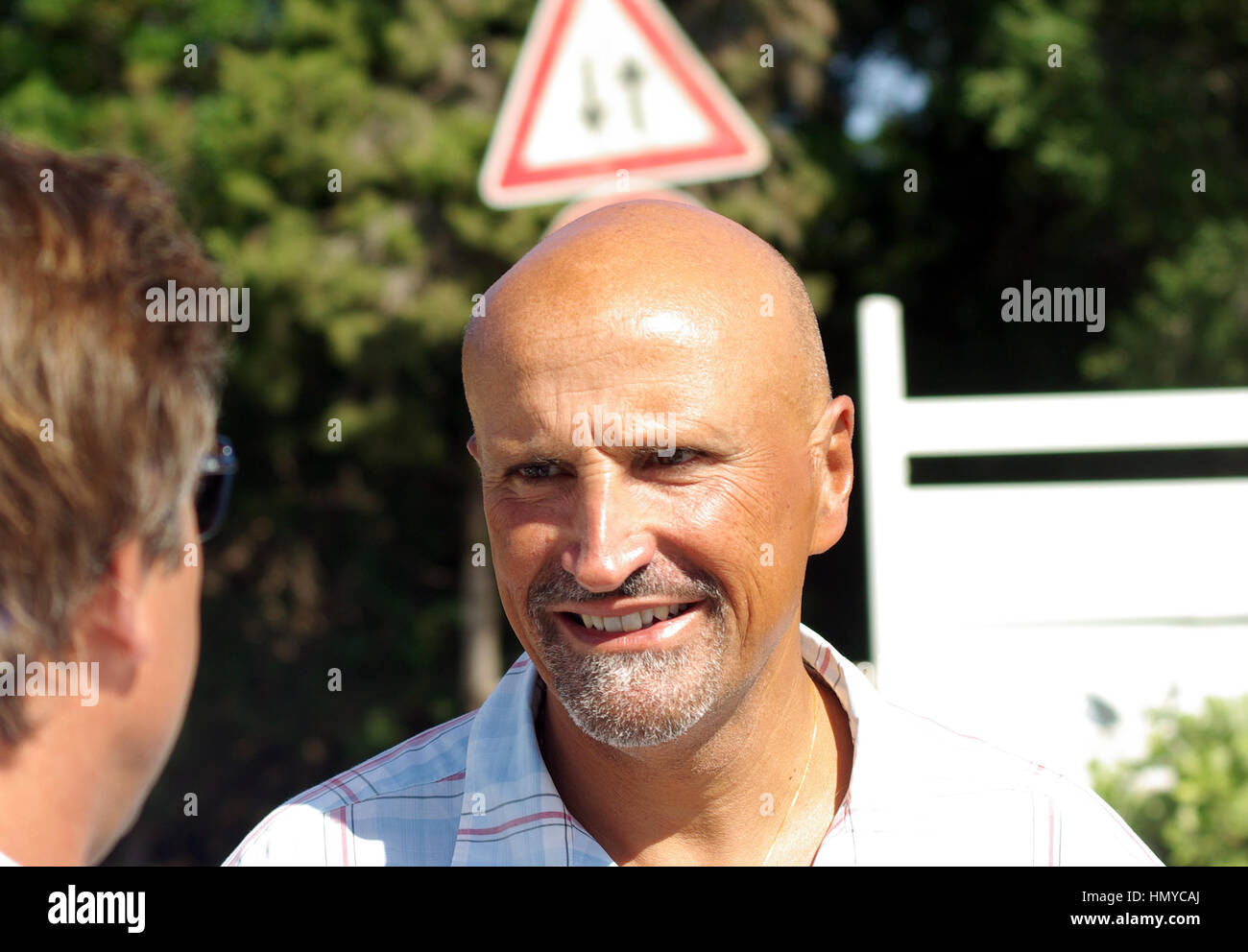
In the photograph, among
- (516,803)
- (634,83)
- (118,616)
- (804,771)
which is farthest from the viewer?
(634,83)

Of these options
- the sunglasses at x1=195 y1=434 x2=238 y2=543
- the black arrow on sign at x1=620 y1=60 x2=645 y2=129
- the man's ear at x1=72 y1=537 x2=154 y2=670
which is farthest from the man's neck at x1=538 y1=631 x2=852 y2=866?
the black arrow on sign at x1=620 y1=60 x2=645 y2=129

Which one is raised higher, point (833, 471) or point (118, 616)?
point (833, 471)

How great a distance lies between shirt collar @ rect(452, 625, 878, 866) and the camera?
82.6 inches

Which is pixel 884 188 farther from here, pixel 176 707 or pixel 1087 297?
pixel 176 707

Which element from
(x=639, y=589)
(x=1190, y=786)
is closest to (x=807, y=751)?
(x=639, y=589)

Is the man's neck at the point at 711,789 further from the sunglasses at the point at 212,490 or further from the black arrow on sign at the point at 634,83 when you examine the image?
the black arrow on sign at the point at 634,83

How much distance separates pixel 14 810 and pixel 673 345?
1074 mm

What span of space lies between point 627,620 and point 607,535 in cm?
15

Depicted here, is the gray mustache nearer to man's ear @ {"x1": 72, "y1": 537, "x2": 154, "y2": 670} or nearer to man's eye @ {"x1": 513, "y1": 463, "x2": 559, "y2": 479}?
man's eye @ {"x1": 513, "y1": 463, "x2": 559, "y2": 479}

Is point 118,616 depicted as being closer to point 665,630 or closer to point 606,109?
point 665,630

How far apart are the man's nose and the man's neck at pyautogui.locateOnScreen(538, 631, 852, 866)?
320 mm

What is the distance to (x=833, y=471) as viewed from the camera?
2.26 meters

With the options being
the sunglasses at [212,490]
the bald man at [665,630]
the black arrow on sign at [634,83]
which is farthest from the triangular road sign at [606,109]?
the sunglasses at [212,490]

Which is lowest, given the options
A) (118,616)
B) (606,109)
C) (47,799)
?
(47,799)
